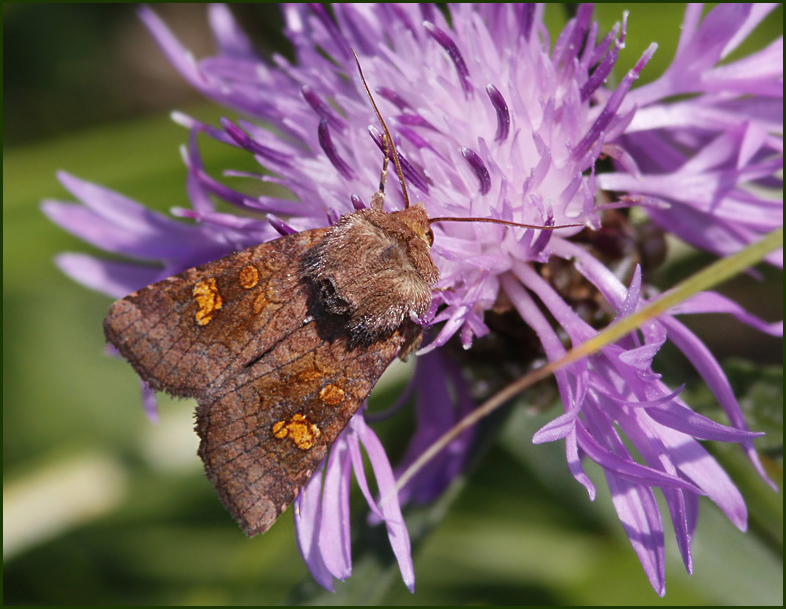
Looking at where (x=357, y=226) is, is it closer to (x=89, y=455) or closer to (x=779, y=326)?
(x=779, y=326)

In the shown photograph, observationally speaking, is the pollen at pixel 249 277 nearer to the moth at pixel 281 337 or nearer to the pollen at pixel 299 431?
the moth at pixel 281 337

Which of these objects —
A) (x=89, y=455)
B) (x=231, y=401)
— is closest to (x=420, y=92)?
(x=231, y=401)

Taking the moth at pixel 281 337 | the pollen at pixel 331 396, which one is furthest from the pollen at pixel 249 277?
the pollen at pixel 331 396

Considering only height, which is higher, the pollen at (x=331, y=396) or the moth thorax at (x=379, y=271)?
the moth thorax at (x=379, y=271)

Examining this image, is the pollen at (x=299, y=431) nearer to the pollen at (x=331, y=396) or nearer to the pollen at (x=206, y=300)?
the pollen at (x=331, y=396)
